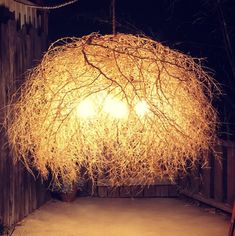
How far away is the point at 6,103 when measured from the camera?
261 inches

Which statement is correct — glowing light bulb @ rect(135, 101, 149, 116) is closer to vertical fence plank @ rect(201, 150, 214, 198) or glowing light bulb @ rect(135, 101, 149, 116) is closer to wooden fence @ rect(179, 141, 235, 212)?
wooden fence @ rect(179, 141, 235, 212)

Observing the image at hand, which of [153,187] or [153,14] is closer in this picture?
[153,187]

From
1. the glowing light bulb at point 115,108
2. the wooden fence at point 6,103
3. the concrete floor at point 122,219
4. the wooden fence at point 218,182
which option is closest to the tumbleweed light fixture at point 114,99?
the glowing light bulb at point 115,108

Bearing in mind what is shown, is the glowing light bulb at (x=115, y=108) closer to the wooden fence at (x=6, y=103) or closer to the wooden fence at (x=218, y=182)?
the wooden fence at (x=6, y=103)

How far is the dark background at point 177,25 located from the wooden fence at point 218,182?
79 cm

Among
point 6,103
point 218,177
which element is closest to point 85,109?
point 6,103

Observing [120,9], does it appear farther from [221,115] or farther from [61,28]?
[221,115]

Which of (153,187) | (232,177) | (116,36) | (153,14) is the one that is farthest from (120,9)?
(116,36)

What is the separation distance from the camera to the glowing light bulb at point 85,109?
10.7 ft

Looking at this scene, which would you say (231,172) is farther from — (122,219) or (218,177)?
(122,219)

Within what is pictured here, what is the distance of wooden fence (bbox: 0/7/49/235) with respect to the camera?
6.52 meters

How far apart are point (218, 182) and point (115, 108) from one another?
4.82 m

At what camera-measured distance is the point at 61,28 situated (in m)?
9.63

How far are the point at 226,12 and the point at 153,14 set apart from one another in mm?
1689
